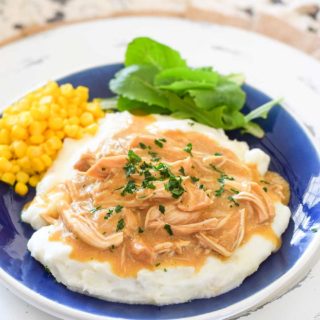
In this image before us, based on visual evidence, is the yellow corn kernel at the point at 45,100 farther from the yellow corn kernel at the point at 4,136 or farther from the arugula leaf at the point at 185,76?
the arugula leaf at the point at 185,76

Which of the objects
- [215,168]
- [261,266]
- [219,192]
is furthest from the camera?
[215,168]

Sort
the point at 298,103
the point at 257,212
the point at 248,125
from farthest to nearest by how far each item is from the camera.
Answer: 1. the point at 298,103
2. the point at 248,125
3. the point at 257,212

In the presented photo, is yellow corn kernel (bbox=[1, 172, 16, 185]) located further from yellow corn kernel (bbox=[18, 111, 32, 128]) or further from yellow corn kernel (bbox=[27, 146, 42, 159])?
yellow corn kernel (bbox=[18, 111, 32, 128])

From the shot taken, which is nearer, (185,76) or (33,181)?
(33,181)

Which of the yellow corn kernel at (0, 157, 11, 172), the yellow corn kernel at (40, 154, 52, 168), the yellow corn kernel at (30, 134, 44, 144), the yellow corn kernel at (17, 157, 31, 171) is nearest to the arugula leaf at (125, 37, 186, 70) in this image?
the yellow corn kernel at (30, 134, 44, 144)

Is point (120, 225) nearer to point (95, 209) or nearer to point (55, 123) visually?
point (95, 209)

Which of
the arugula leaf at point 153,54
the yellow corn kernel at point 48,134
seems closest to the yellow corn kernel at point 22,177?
the yellow corn kernel at point 48,134

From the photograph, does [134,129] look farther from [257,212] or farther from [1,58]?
Answer: [1,58]

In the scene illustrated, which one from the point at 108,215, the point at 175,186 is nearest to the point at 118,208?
the point at 108,215

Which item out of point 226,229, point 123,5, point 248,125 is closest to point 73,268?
point 226,229
